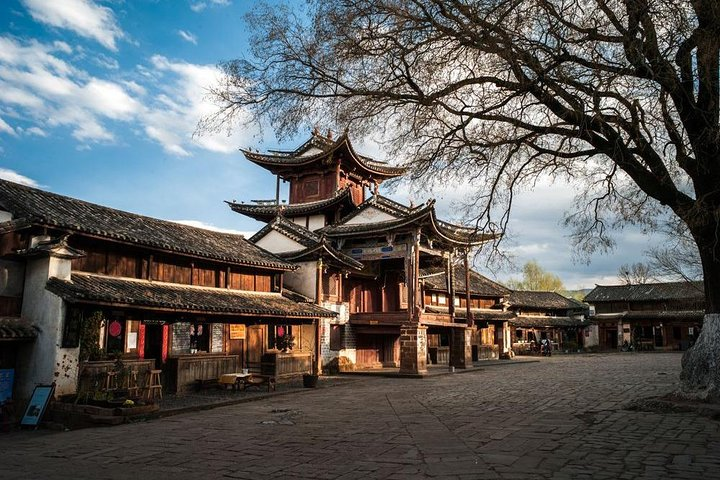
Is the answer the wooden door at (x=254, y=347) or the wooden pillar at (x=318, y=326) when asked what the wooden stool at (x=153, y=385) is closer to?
the wooden door at (x=254, y=347)

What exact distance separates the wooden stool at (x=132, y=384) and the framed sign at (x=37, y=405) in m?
1.61

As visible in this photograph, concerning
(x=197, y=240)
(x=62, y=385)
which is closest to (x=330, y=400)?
(x=62, y=385)

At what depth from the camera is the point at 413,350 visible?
21516 millimetres

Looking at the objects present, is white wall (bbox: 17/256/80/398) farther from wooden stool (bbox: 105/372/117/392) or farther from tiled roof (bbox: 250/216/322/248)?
tiled roof (bbox: 250/216/322/248)

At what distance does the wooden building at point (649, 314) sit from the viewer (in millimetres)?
43594

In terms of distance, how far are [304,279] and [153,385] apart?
9.82 m

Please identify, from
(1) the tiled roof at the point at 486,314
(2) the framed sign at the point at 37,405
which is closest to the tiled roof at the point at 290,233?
(2) the framed sign at the point at 37,405

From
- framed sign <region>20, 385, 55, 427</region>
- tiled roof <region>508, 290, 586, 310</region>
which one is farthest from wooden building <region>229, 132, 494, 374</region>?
tiled roof <region>508, 290, 586, 310</region>

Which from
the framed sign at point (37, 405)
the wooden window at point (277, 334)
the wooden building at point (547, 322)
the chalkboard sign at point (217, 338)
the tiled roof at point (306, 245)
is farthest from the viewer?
the wooden building at point (547, 322)

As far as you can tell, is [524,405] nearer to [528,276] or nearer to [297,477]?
[297,477]

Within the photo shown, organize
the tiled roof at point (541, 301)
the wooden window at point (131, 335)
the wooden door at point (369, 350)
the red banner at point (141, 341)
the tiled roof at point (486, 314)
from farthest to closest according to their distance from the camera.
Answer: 1. the tiled roof at point (541, 301)
2. the tiled roof at point (486, 314)
3. the wooden door at point (369, 350)
4. the red banner at point (141, 341)
5. the wooden window at point (131, 335)

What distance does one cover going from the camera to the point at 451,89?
31.2 feet

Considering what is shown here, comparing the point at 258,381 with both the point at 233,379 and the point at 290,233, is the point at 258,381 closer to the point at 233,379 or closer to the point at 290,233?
the point at 233,379

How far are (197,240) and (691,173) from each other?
13745mm
